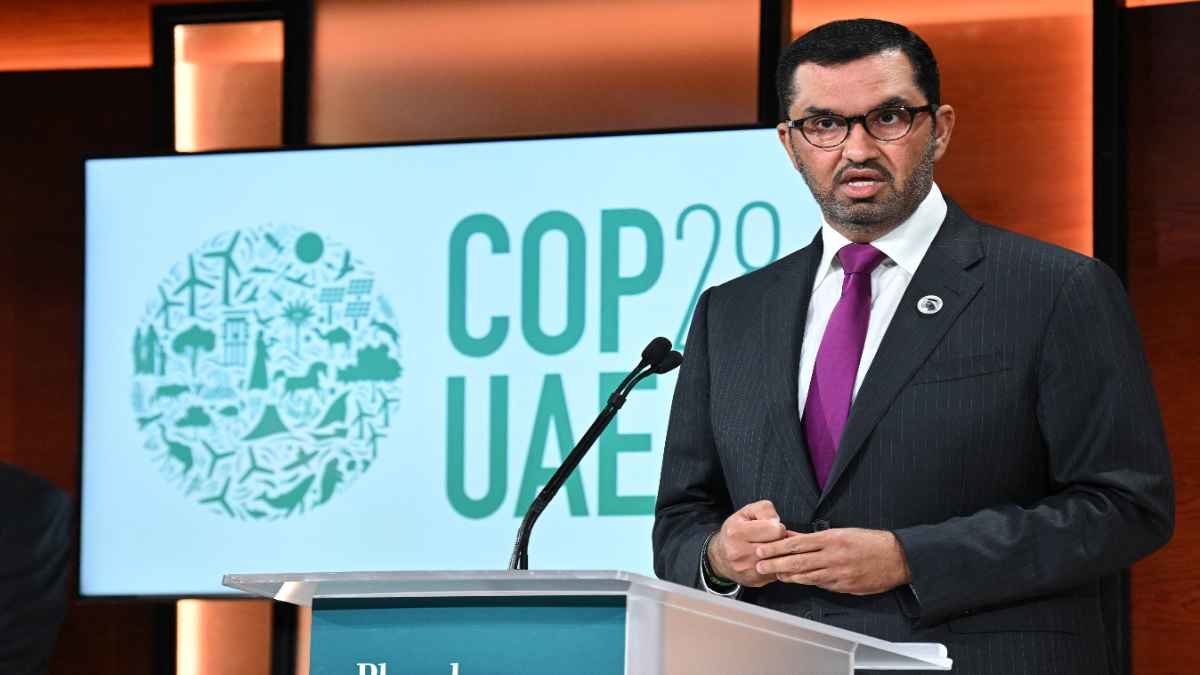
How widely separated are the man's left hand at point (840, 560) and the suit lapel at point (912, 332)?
134mm

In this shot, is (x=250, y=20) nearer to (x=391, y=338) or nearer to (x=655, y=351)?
(x=391, y=338)

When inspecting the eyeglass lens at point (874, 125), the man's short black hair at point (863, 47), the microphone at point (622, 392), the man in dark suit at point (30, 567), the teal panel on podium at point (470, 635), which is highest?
→ the man's short black hair at point (863, 47)

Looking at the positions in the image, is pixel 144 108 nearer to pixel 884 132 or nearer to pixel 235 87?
pixel 235 87

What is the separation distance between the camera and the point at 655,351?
239cm

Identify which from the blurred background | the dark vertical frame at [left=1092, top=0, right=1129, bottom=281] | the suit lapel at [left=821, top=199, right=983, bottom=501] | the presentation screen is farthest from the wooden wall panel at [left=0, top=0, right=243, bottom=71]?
the suit lapel at [left=821, top=199, right=983, bottom=501]

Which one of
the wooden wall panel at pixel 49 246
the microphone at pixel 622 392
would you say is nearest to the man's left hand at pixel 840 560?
the microphone at pixel 622 392

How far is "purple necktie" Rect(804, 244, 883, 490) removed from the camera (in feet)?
6.56

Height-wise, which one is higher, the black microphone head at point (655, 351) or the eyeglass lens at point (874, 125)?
the eyeglass lens at point (874, 125)

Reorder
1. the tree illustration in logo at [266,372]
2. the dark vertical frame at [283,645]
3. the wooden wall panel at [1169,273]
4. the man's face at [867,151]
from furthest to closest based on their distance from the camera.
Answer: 1. the dark vertical frame at [283,645]
2. the tree illustration in logo at [266,372]
3. the wooden wall panel at [1169,273]
4. the man's face at [867,151]

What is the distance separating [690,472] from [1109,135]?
7.68 ft

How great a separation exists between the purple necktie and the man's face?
0.19 ft

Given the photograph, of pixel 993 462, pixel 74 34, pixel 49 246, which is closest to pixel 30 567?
pixel 49 246

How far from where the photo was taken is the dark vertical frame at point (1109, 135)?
13.4ft

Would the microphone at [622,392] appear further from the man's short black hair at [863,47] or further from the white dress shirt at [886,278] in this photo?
the man's short black hair at [863,47]
